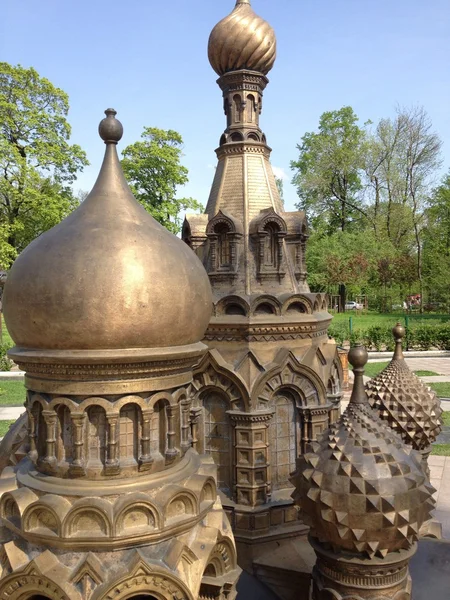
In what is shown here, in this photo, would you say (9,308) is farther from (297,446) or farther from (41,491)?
(297,446)

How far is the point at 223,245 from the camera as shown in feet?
24.9

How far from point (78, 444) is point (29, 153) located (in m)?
26.3

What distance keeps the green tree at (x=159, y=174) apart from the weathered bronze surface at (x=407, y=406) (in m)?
25.9

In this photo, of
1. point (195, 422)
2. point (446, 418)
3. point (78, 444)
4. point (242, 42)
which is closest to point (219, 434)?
point (195, 422)

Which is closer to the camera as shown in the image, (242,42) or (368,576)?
(368,576)

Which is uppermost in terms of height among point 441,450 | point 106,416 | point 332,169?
point 332,169

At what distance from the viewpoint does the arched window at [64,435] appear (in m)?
3.84

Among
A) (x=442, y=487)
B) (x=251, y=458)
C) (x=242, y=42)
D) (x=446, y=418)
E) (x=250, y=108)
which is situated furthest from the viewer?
(x=446, y=418)

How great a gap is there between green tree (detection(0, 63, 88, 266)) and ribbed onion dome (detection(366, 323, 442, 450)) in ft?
72.2

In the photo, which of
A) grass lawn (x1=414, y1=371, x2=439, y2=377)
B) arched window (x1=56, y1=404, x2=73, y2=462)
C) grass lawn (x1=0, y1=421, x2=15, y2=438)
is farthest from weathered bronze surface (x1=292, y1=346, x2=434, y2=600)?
grass lawn (x1=414, y1=371, x2=439, y2=377)

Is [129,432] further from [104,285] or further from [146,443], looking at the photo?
[104,285]

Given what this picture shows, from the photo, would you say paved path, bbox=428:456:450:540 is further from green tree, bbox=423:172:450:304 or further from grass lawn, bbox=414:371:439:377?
green tree, bbox=423:172:450:304

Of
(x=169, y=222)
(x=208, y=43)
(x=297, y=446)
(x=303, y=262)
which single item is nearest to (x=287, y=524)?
(x=297, y=446)

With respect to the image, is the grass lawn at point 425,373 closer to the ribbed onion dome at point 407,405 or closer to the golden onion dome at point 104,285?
the ribbed onion dome at point 407,405
